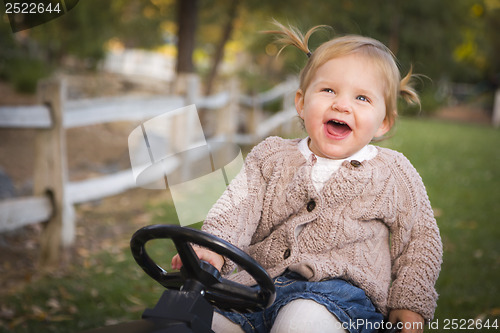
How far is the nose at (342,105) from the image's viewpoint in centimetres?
172

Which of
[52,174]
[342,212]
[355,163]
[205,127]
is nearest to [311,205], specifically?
[342,212]

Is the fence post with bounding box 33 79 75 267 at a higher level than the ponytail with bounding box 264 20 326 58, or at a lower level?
lower

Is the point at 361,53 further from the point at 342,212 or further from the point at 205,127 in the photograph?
the point at 205,127

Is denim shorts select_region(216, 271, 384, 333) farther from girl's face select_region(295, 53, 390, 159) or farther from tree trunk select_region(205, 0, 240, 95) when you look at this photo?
tree trunk select_region(205, 0, 240, 95)

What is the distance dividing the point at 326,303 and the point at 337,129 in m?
0.58

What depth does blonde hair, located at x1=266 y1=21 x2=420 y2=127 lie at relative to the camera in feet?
5.87

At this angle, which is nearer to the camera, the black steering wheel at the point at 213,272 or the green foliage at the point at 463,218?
the black steering wheel at the point at 213,272

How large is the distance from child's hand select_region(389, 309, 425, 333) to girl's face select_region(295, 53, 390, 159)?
576 millimetres

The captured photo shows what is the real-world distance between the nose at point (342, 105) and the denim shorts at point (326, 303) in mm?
573

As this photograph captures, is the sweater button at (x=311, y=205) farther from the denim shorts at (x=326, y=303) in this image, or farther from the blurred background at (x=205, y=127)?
the blurred background at (x=205, y=127)

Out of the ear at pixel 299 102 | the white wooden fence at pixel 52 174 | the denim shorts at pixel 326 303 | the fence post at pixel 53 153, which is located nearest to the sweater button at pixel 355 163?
the ear at pixel 299 102

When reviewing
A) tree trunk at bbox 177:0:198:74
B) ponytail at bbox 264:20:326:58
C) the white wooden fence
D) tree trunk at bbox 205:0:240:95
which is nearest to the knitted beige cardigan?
ponytail at bbox 264:20:326:58

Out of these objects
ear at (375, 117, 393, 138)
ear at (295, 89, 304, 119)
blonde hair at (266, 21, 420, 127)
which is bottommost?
ear at (375, 117, 393, 138)

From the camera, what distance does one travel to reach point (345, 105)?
172cm
